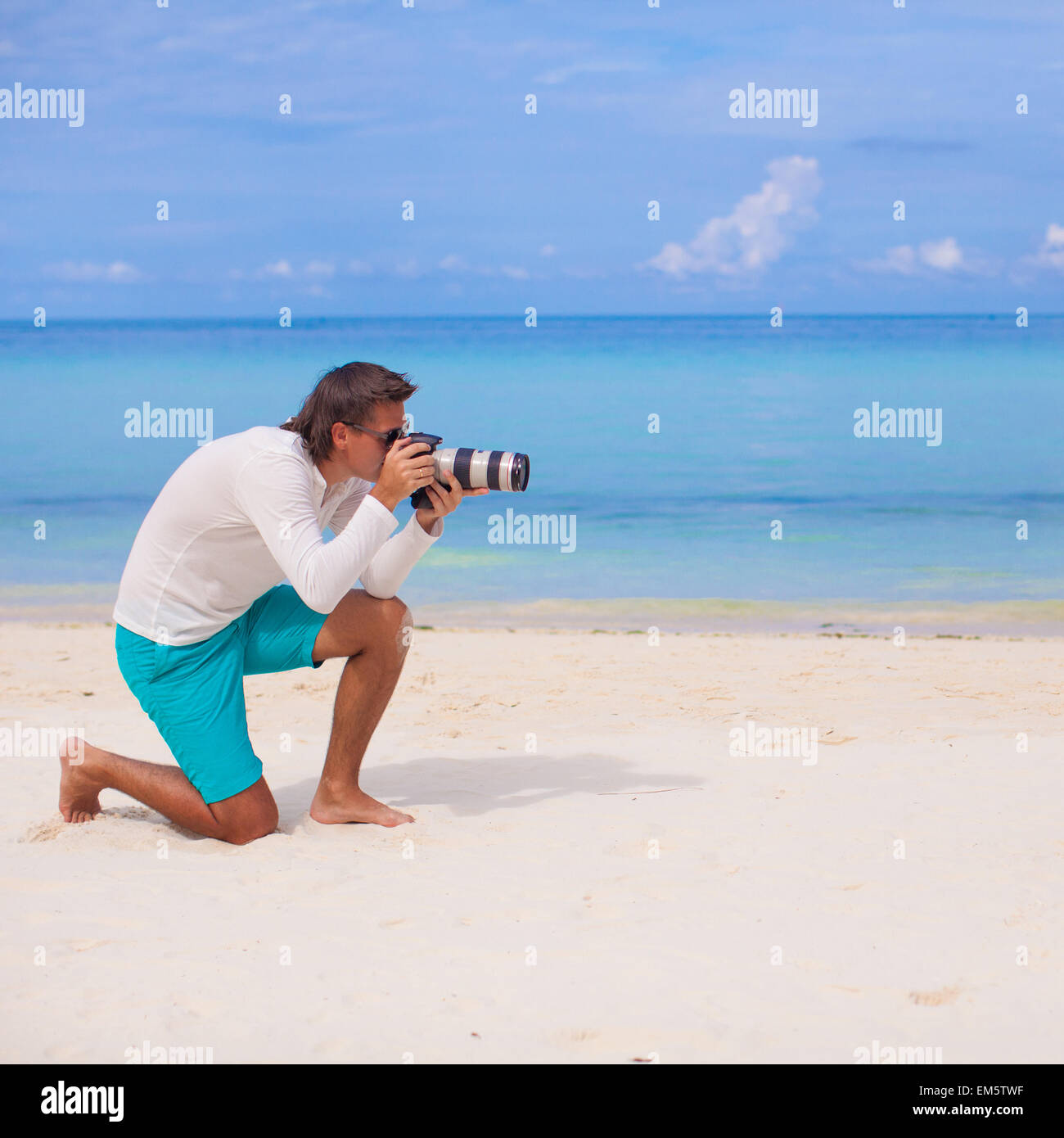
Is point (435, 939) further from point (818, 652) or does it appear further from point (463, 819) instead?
point (818, 652)

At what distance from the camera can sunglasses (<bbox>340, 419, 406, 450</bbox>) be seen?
10.0ft

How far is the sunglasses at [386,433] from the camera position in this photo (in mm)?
3059

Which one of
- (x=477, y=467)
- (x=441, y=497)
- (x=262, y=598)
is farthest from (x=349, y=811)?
(x=477, y=467)

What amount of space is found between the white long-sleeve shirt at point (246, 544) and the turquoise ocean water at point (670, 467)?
501 cm

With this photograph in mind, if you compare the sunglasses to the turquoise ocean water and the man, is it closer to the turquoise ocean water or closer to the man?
the man

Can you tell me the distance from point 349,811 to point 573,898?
0.84 metres

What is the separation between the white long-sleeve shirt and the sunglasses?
16cm

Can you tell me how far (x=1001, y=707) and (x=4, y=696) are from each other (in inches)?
167

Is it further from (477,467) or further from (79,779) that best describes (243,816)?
(477,467)

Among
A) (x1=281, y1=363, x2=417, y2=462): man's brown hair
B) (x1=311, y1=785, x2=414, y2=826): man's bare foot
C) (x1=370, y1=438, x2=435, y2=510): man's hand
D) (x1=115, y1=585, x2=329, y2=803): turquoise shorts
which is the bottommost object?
(x1=311, y1=785, x2=414, y2=826): man's bare foot

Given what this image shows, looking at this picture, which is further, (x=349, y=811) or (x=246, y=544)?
(x=349, y=811)

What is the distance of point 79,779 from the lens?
322 centimetres

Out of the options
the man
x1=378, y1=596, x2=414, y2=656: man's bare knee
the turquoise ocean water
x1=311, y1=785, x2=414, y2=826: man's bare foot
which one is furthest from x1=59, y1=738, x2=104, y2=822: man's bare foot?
the turquoise ocean water
